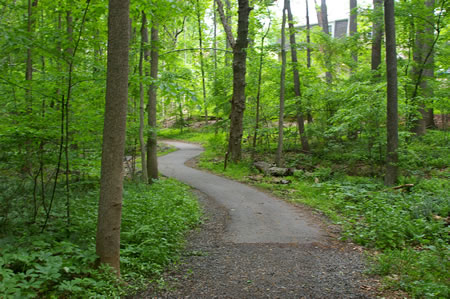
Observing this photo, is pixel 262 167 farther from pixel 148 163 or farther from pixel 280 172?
pixel 148 163

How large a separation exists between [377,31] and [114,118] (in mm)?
14607

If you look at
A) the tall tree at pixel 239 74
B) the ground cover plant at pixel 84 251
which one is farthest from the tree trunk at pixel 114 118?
the tall tree at pixel 239 74

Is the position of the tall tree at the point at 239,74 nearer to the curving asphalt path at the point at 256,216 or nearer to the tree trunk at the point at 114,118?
the curving asphalt path at the point at 256,216

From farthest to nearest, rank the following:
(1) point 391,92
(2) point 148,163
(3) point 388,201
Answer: (2) point 148,163, (1) point 391,92, (3) point 388,201

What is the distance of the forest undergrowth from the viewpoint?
178 inches

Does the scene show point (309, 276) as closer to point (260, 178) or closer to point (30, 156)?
point (30, 156)

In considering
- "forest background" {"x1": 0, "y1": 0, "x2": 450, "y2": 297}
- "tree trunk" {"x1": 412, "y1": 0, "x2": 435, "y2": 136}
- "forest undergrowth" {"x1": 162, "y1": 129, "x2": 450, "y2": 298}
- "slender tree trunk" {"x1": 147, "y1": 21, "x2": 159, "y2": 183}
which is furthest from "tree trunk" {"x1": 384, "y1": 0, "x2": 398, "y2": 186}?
"slender tree trunk" {"x1": 147, "y1": 21, "x2": 159, "y2": 183}

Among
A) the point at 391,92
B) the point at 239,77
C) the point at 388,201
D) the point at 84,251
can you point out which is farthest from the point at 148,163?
the point at 391,92

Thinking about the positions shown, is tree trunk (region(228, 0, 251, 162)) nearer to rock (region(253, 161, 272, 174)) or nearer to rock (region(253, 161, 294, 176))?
rock (region(253, 161, 272, 174))

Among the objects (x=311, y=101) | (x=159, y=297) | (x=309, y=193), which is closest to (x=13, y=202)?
(x=159, y=297)

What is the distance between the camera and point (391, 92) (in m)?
9.52

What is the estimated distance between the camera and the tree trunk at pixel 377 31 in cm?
1278

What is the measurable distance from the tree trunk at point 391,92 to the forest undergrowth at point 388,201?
13.4 inches

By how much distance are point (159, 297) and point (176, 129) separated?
1218 inches
